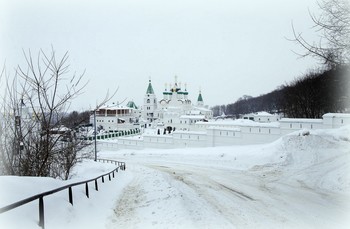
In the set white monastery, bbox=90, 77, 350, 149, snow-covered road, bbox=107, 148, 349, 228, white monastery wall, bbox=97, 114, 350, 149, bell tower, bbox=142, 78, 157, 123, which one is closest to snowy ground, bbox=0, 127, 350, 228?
snow-covered road, bbox=107, 148, 349, 228

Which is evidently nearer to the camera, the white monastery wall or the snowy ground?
the snowy ground

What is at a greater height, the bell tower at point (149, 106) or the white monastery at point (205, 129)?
the bell tower at point (149, 106)

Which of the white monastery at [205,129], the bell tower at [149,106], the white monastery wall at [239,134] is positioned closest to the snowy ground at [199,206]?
the white monastery at [205,129]

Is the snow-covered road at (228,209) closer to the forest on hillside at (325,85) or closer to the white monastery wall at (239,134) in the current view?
the forest on hillside at (325,85)

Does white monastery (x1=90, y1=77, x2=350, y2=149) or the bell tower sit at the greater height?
the bell tower

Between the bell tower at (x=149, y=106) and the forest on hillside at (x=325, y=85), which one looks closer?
the forest on hillside at (x=325, y=85)

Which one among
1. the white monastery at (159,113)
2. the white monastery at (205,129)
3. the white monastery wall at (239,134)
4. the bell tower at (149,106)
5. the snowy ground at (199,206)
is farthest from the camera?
the bell tower at (149,106)

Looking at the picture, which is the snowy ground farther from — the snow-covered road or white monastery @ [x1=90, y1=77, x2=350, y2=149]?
white monastery @ [x1=90, y1=77, x2=350, y2=149]

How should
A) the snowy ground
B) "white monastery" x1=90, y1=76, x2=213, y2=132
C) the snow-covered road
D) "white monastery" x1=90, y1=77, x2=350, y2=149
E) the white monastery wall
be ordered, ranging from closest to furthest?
the snowy ground < the snow-covered road < the white monastery wall < "white monastery" x1=90, y1=77, x2=350, y2=149 < "white monastery" x1=90, y1=76, x2=213, y2=132

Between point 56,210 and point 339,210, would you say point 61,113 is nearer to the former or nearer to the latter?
point 56,210

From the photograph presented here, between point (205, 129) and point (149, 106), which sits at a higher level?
point (149, 106)

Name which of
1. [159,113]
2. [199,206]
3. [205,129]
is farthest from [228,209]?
[159,113]

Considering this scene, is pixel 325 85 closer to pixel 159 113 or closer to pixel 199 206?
pixel 199 206

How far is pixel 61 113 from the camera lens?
24.6ft
